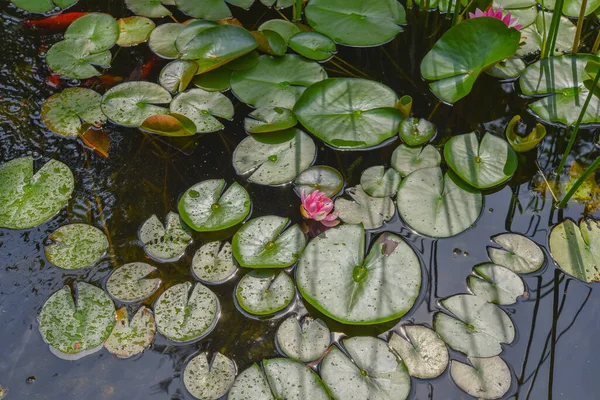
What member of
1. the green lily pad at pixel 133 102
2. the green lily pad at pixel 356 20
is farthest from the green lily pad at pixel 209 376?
the green lily pad at pixel 356 20

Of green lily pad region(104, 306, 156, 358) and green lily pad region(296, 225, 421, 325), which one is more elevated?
green lily pad region(296, 225, 421, 325)

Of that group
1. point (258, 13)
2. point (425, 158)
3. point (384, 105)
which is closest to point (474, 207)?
point (425, 158)

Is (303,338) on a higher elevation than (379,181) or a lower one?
lower

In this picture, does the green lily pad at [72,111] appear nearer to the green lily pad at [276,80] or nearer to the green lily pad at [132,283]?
the green lily pad at [276,80]

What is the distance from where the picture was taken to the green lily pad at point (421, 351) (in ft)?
5.93

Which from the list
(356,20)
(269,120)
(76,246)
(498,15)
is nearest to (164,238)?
(76,246)

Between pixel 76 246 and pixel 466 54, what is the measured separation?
2027 mm

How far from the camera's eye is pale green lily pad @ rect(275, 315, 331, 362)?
1.83 meters

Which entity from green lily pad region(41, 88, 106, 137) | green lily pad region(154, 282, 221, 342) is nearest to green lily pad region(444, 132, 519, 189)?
green lily pad region(154, 282, 221, 342)

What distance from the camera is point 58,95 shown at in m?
2.62

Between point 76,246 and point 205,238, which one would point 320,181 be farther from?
point 76,246

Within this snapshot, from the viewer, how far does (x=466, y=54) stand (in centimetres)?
268

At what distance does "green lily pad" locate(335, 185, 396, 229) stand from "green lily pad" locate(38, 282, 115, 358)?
97 centimetres

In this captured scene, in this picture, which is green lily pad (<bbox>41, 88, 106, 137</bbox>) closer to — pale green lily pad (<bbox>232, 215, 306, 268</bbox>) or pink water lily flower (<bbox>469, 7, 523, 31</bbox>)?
pale green lily pad (<bbox>232, 215, 306, 268</bbox>)
